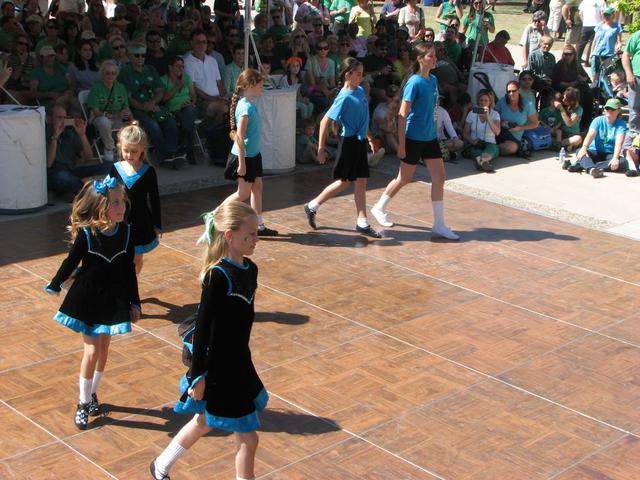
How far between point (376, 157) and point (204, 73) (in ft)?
8.27

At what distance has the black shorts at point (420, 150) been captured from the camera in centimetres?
930

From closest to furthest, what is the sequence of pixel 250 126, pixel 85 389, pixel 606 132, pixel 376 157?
pixel 85 389
pixel 250 126
pixel 376 157
pixel 606 132

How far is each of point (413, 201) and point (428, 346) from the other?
4.09 m

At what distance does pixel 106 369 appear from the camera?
248 inches

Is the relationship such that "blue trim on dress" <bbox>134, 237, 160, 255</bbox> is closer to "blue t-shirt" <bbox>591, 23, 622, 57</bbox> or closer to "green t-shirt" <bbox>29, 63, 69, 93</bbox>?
"green t-shirt" <bbox>29, 63, 69, 93</bbox>

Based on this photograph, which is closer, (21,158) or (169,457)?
(169,457)

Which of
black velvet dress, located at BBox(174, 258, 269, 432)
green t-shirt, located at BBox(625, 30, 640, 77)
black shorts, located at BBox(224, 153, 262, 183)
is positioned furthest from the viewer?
green t-shirt, located at BBox(625, 30, 640, 77)

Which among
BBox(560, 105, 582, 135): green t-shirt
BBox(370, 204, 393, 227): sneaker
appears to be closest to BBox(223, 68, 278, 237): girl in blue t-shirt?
BBox(370, 204, 393, 227): sneaker

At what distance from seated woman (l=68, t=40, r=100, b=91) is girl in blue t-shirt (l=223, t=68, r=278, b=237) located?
3.87 m

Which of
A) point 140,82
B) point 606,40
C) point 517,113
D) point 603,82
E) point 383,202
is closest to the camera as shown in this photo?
point 383,202

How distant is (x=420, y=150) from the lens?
368 inches

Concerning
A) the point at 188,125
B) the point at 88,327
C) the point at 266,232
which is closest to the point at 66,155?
the point at 188,125

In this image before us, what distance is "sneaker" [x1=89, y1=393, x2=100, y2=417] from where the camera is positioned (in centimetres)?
561

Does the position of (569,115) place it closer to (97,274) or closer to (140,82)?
(140,82)
